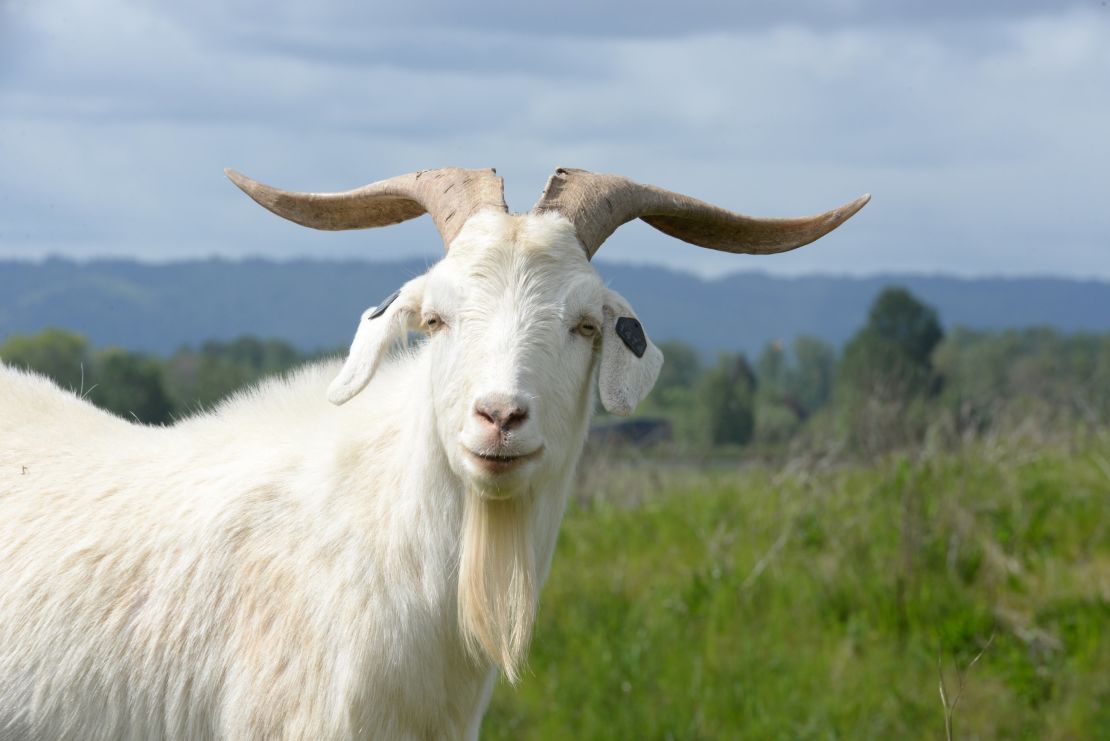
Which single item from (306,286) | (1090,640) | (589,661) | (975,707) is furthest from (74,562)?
(306,286)

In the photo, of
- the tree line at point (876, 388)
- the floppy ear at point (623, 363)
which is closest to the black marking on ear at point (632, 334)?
the floppy ear at point (623, 363)

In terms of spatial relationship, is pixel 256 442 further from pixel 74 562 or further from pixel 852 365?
pixel 852 365

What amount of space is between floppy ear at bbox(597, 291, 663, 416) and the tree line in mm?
2701

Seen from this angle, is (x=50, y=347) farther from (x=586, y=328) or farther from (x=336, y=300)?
(x=336, y=300)

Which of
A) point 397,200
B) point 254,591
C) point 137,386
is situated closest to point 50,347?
point 137,386

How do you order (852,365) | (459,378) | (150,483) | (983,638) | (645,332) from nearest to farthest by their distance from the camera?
(459,378)
(645,332)
(150,483)
(983,638)
(852,365)

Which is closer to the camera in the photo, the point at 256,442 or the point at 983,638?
the point at 256,442

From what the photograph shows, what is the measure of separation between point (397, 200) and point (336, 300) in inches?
5888

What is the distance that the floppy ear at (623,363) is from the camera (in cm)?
415

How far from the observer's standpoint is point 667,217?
4965 millimetres

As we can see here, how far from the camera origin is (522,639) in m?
4.27

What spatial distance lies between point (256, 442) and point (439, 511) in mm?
909

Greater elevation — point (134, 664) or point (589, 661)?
point (134, 664)

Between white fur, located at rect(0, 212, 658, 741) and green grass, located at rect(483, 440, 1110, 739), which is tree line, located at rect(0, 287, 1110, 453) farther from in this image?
white fur, located at rect(0, 212, 658, 741)
